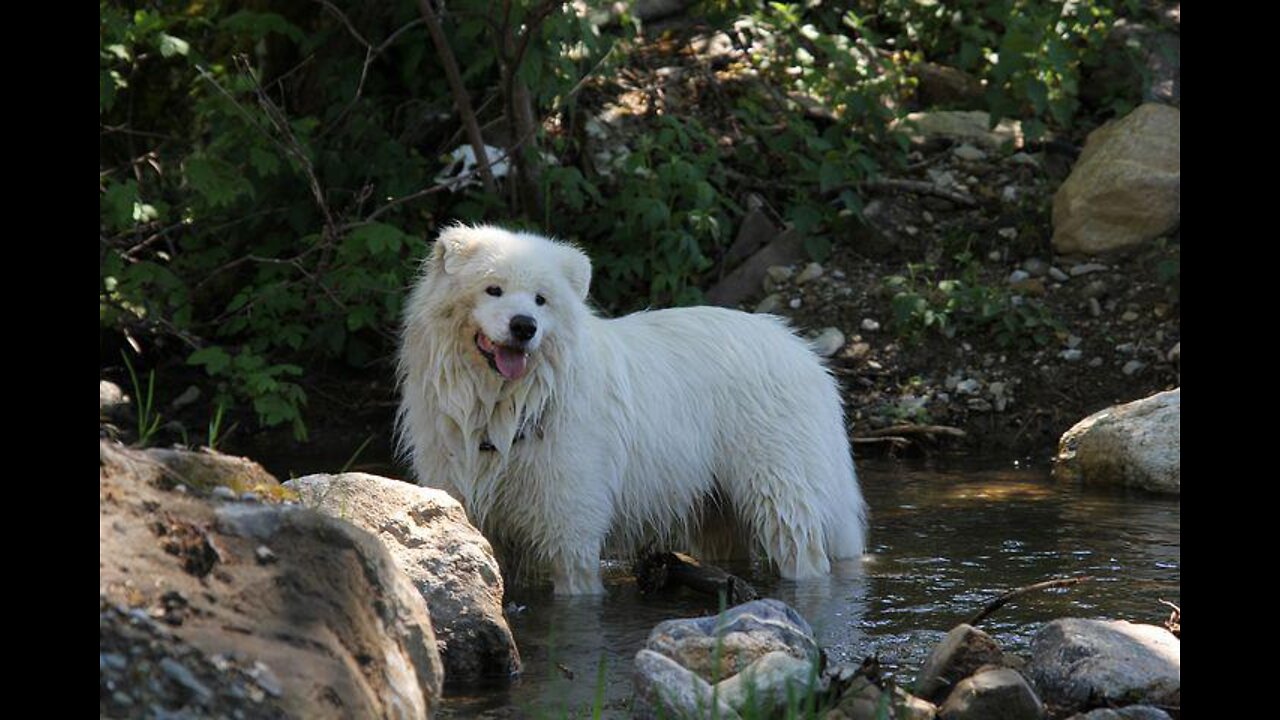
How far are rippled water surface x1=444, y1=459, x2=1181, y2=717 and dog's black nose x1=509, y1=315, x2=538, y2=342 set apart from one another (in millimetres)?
1199

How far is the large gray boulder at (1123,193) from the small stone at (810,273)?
1831 millimetres

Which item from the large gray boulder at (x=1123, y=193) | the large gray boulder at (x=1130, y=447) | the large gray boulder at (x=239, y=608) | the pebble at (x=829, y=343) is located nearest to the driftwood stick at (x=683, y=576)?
the large gray boulder at (x=239, y=608)

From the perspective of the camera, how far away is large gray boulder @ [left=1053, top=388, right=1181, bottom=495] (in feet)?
30.2

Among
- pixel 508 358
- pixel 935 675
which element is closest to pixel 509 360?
pixel 508 358

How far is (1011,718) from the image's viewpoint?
15.1 feet

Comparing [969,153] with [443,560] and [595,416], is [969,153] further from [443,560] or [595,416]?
[443,560]

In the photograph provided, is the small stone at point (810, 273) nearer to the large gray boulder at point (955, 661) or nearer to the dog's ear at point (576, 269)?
the dog's ear at point (576, 269)

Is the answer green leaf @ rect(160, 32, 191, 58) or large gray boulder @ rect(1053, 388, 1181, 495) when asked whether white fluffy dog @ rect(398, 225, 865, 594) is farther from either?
green leaf @ rect(160, 32, 191, 58)

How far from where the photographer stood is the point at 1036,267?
38.8ft

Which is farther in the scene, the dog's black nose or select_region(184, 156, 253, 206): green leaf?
select_region(184, 156, 253, 206): green leaf

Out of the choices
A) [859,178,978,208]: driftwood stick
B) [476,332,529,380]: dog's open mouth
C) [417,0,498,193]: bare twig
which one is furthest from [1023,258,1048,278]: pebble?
[476,332,529,380]: dog's open mouth

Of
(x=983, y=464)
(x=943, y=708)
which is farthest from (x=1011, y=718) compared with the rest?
(x=983, y=464)

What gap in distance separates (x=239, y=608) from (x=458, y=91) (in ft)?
24.2
